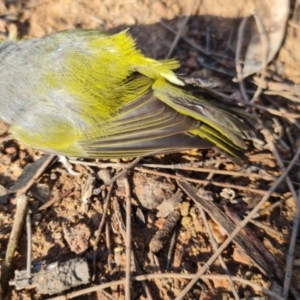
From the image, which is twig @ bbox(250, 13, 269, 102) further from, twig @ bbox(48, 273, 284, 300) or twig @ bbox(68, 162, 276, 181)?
twig @ bbox(48, 273, 284, 300)

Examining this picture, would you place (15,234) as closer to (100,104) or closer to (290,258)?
(100,104)

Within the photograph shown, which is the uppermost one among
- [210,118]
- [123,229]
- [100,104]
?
[100,104]

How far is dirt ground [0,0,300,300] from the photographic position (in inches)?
131

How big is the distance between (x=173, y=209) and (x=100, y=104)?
91 centimetres

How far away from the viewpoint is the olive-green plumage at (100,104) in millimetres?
3552

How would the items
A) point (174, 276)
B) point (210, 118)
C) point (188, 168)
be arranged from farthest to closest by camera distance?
point (188, 168), point (210, 118), point (174, 276)

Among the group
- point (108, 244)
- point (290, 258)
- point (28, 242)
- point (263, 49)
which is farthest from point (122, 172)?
point (263, 49)

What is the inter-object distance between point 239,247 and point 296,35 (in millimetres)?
2302

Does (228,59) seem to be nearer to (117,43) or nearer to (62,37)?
(117,43)

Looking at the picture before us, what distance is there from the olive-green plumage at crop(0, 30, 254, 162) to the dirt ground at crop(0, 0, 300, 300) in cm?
27

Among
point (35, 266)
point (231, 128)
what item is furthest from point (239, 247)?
point (35, 266)

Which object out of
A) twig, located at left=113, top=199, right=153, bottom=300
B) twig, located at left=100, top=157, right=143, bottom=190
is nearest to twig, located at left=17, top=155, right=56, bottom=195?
twig, located at left=100, top=157, right=143, bottom=190

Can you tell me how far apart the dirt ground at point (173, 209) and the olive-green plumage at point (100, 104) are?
0.27 meters

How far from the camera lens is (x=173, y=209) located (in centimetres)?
363
